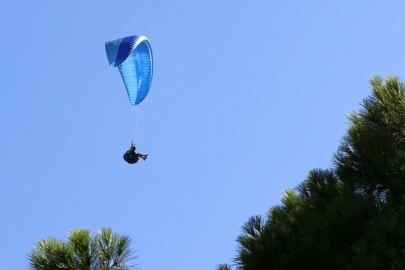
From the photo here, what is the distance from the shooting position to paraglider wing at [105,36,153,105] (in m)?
15.7

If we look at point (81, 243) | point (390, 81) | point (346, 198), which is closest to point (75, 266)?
point (81, 243)

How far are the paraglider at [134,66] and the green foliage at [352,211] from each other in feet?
21.4

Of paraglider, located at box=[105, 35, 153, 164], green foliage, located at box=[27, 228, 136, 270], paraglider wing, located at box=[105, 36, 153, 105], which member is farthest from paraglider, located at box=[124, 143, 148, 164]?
green foliage, located at box=[27, 228, 136, 270]

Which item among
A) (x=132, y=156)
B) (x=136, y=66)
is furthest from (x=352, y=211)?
(x=136, y=66)

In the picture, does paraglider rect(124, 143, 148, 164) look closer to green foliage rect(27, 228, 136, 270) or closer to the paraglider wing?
the paraglider wing

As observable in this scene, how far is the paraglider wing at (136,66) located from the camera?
51.4ft

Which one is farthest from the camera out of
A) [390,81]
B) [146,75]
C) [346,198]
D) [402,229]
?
[146,75]

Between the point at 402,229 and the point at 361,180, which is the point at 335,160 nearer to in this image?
the point at 361,180

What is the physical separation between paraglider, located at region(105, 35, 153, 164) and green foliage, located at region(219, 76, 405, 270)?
6508mm

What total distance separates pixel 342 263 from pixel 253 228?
1.63m

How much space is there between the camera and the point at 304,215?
9297 millimetres

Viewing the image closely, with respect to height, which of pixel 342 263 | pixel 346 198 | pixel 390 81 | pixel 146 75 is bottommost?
pixel 342 263

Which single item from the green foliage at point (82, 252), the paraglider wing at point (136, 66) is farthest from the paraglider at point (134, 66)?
the green foliage at point (82, 252)

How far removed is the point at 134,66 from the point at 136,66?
52 mm
